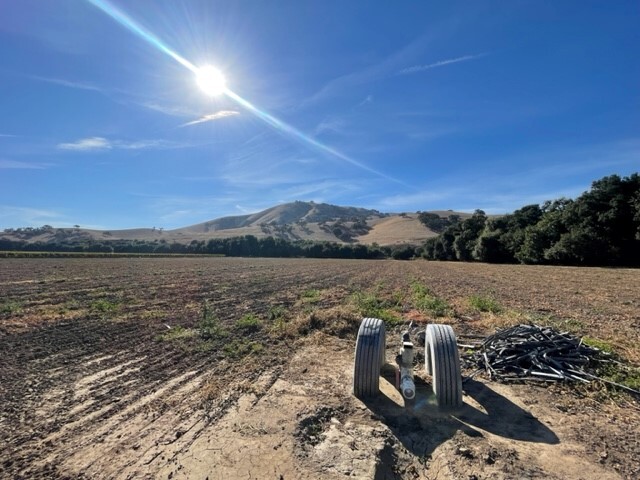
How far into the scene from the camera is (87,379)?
19.0 ft

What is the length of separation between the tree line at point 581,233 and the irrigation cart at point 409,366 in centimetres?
3898

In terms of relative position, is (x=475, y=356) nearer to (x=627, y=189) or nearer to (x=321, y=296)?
(x=321, y=296)

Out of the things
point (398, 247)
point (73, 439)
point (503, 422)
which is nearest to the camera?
point (73, 439)

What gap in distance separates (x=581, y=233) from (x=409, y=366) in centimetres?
4129

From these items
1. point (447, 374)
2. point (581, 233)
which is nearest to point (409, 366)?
point (447, 374)

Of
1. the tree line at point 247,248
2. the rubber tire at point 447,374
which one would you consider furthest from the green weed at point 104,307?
the tree line at point 247,248

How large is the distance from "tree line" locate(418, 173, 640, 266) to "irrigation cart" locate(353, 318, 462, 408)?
128ft

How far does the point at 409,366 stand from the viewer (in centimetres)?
498

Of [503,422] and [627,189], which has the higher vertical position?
[627,189]

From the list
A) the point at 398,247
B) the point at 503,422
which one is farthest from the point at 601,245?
the point at 398,247

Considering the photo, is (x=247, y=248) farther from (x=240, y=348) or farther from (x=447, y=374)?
(x=447, y=374)

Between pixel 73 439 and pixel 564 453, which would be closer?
pixel 564 453

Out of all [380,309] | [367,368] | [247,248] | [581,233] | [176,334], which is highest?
[581,233]

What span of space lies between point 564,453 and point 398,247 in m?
82.5
